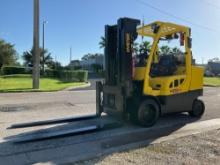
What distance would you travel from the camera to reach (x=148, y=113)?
8.33m

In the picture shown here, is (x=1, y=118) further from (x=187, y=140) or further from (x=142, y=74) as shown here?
(x=187, y=140)

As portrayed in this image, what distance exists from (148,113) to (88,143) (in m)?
2.36

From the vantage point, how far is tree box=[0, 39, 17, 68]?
174ft

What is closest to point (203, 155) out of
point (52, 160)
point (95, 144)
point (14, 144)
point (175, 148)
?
point (175, 148)

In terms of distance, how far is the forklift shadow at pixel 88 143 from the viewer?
5742 millimetres

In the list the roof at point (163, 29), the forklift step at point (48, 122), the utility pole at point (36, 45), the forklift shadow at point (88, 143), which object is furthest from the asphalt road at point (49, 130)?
the utility pole at point (36, 45)

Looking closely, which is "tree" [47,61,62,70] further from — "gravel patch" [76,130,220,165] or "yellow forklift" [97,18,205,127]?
"gravel patch" [76,130,220,165]

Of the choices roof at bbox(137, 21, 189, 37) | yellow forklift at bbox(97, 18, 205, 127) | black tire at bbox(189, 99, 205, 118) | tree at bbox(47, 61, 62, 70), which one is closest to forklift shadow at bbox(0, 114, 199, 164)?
yellow forklift at bbox(97, 18, 205, 127)

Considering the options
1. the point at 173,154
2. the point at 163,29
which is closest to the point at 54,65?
the point at 163,29

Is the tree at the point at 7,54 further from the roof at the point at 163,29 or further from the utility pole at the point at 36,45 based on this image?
the roof at the point at 163,29

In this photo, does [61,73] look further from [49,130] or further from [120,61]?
[49,130]

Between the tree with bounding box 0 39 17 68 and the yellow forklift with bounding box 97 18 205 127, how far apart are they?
46.7 metres

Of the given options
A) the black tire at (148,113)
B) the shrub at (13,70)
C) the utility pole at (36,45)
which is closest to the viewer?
the black tire at (148,113)

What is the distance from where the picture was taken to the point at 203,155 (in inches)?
224
